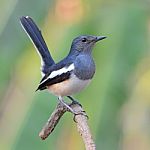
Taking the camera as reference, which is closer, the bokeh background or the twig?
the twig

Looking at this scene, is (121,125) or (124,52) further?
(121,125)

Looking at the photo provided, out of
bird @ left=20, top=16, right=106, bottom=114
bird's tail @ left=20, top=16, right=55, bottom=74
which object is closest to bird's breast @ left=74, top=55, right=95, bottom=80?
bird @ left=20, top=16, right=106, bottom=114

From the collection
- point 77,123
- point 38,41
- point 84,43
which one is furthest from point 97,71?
point 77,123

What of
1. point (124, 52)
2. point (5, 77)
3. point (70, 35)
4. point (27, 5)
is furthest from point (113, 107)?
point (27, 5)

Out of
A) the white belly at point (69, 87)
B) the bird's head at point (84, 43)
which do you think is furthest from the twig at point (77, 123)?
the bird's head at point (84, 43)

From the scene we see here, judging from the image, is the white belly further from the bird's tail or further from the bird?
the bird's tail

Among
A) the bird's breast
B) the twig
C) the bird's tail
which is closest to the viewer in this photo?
the twig

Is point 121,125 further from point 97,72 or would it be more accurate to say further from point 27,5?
point 27,5
